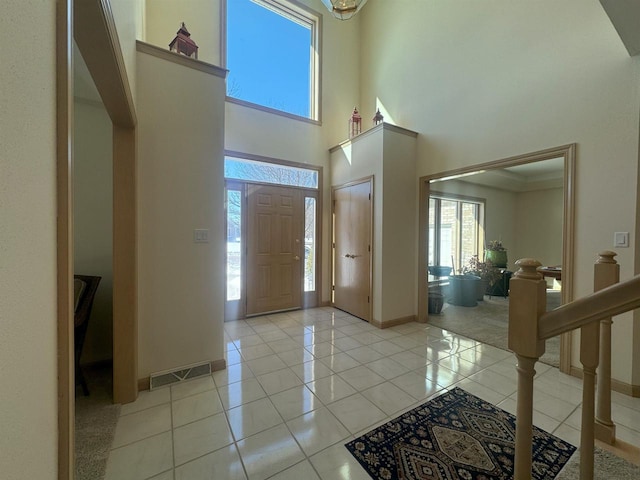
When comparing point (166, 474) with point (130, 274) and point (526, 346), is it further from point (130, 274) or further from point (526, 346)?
point (526, 346)

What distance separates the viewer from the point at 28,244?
54 centimetres

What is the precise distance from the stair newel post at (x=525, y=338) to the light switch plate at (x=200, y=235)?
2263 mm

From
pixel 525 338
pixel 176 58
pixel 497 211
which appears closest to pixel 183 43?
pixel 176 58

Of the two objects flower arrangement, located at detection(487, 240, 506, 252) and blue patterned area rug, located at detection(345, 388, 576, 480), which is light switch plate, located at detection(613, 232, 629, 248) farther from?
flower arrangement, located at detection(487, 240, 506, 252)

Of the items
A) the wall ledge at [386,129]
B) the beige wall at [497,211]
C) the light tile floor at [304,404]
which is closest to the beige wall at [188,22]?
the wall ledge at [386,129]

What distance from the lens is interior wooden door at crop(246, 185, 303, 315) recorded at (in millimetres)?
4047

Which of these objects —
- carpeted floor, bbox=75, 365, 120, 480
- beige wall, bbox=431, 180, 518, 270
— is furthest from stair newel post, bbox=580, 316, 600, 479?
beige wall, bbox=431, 180, 518, 270

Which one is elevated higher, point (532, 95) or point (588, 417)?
point (532, 95)

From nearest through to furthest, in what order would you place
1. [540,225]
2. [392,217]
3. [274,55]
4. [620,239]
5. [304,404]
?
1. [304,404]
2. [620,239]
3. [392,217]
4. [274,55]
5. [540,225]

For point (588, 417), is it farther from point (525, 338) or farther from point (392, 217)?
point (392, 217)

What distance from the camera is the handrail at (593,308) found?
2.34ft

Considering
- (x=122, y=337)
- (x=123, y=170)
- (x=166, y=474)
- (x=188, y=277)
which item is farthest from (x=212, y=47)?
(x=166, y=474)

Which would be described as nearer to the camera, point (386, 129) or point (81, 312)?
point (81, 312)

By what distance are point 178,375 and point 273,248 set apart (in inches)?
87.2
